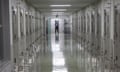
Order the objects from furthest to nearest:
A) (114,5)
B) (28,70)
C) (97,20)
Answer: (97,20), (114,5), (28,70)

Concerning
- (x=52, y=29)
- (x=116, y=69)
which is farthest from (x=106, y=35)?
(x=52, y=29)

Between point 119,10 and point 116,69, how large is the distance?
7.70 ft

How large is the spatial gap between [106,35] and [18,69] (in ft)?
17.5

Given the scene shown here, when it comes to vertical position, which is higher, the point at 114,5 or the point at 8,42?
the point at 114,5

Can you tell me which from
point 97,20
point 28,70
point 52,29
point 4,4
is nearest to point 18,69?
point 28,70

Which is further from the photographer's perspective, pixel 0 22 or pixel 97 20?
pixel 97 20

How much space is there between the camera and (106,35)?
446 inches

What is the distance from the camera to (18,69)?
7.66 meters

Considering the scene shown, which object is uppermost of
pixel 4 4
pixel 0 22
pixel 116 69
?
pixel 4 4

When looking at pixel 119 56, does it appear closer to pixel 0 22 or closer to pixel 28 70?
pixel 28 70

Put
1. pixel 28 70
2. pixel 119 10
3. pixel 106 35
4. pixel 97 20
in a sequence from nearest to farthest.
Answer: pixel 28 70 < pixel 119 10 < pixel 106 35 < pixel 97 20

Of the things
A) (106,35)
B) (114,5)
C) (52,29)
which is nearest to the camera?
(114,5)

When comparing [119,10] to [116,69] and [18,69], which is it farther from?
[18,69]

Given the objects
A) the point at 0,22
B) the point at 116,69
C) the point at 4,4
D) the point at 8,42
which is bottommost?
the point at 116,69
